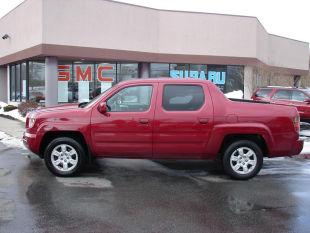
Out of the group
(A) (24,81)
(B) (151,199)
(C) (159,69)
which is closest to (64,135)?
(B) (151,199)

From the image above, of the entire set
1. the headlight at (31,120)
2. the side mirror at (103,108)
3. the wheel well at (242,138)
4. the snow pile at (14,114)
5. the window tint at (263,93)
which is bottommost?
the snow pile at (14,114)

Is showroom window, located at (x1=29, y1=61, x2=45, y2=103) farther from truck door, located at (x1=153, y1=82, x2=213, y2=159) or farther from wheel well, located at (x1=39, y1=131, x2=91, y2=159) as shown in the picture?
truck door, located at (x1=153, y1=82, x2=213, y2=159)

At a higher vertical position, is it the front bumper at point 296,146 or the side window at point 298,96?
the side window at point 298,96

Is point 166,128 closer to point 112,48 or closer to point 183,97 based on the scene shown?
point 183,97

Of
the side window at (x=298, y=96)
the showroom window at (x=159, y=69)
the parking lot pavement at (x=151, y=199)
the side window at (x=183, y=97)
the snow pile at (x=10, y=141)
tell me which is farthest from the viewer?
the showroom window at (x=159, y=69)

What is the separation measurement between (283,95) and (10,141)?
1107 cm

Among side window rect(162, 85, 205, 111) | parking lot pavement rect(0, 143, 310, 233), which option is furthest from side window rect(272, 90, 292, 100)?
side window rect(162, 85, 205, 111)

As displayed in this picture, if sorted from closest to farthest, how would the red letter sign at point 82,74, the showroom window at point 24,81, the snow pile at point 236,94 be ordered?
the showroom window at point 24,81, the red letter sign at point 82,74, the snow pile at point 236,94

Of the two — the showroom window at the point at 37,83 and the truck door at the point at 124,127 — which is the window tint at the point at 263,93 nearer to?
the truck door at the point at 124,127

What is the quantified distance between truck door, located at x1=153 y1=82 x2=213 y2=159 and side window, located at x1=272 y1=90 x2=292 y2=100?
1113 centimetres

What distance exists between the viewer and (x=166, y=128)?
826 cm

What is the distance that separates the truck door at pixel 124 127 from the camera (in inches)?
325

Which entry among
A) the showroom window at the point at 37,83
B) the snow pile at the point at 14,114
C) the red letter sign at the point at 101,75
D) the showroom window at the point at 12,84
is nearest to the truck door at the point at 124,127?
the snow pile at the point at 14,114

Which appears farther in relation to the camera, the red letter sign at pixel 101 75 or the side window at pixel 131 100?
the red letter sign at pixel 101 75
